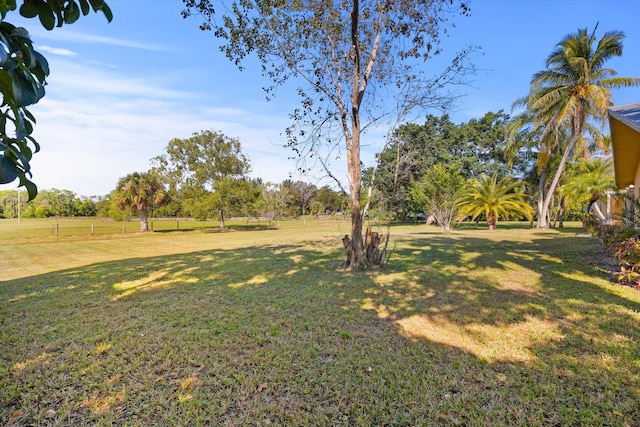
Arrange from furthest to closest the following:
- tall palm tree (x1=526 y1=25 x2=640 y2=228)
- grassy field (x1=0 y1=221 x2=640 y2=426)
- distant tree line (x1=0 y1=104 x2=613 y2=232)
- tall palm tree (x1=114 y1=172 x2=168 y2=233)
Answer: tall palm tree (x1=114 y1=172 x2=168 y2=233), tall palm tree (x1=526 y1=25 x2=640 y2=228), distant tree line (x1=0 y1=104 x2=613 y2=232), grassy field (x1=0 y1=221 x2=640 y2=426)

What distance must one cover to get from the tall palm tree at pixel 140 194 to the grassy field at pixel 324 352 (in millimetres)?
17442

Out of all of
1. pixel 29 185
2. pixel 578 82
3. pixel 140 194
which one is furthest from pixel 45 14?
pixel 140 194

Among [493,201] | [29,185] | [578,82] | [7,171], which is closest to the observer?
[7,171]

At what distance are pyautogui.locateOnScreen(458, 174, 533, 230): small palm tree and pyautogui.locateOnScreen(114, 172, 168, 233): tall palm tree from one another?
A: 2234 centimetres

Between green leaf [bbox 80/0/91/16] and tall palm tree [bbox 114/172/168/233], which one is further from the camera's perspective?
tall palm tree [bbox 114/172/168/233]

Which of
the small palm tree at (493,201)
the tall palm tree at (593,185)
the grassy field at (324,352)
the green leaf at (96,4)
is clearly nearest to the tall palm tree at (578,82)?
the tall palm tree at (593,185)

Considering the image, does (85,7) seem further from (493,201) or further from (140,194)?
(493,201)

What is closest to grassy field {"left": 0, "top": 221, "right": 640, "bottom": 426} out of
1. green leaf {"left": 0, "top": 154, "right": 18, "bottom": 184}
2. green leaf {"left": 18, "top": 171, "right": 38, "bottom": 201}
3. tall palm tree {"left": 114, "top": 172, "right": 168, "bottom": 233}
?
green leaf {"left": 18, "top": 171, "right": 38, "bottom": 201}

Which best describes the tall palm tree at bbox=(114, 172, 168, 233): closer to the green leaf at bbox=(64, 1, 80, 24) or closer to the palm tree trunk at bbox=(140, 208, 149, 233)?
the palm tree trunk at bbox=(140, 208, 149, 233)

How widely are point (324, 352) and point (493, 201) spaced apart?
2268 centimetres

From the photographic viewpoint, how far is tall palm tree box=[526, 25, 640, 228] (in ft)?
51.6

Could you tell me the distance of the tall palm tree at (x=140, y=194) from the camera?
878 inches

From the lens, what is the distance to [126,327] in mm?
A: 4051

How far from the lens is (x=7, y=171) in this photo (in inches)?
34.6
